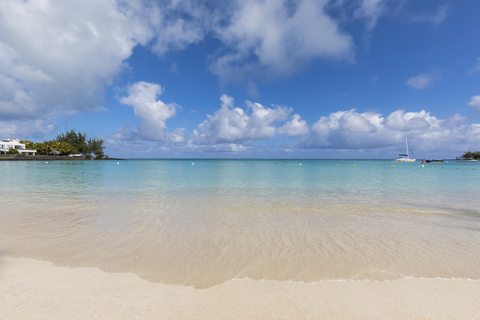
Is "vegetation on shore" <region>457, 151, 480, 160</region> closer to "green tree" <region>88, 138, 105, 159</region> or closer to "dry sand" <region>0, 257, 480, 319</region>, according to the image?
"dry sand" <region>0, 257, 480, 319</region>

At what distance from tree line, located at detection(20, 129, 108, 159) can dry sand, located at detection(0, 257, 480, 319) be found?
138 meters

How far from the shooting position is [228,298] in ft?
11.2

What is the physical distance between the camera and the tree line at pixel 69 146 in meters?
106

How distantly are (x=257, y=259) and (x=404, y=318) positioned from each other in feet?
8.78

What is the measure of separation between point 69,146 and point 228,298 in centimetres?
14347

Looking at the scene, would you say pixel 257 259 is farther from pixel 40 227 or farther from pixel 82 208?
pixel 82 208

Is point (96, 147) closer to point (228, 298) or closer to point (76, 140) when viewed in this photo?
point (76, 140)

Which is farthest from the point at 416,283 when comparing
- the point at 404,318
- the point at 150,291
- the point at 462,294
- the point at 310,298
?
the point at 150,291

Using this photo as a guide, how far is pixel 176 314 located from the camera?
3.01m

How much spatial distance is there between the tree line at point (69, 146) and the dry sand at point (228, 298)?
13850cm

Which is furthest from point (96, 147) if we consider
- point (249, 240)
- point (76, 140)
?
point (249, 240)

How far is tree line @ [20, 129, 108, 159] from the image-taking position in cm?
10631

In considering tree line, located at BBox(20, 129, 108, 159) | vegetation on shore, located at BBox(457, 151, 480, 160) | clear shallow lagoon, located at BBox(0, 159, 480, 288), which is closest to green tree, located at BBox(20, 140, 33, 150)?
tree line, located at BBox(20, 129, 108, 159)

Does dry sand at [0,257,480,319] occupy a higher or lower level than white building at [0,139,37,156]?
lower
